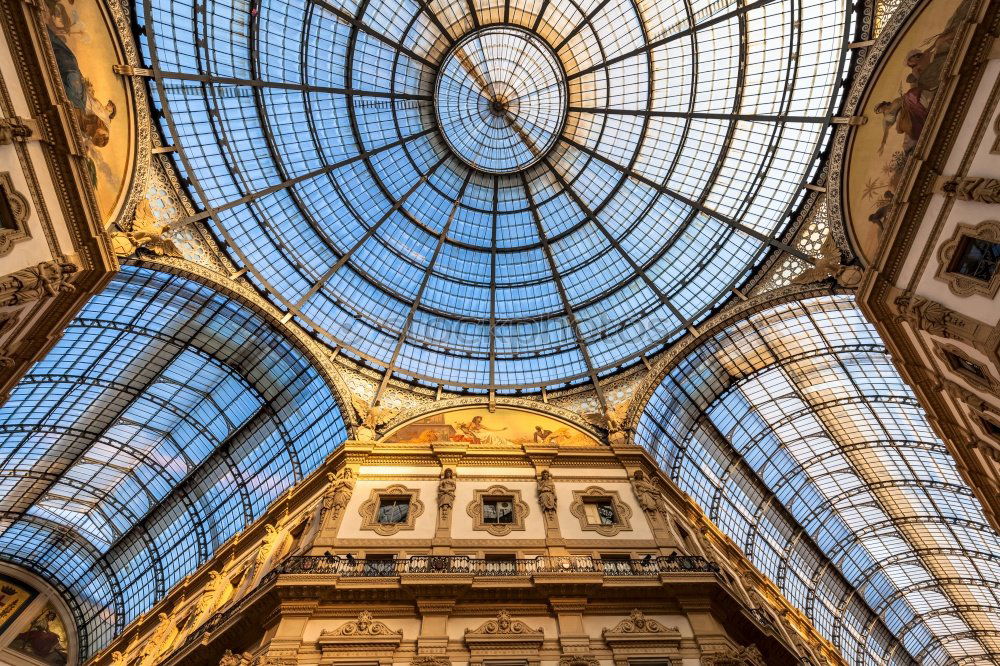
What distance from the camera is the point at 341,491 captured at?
88.3ft

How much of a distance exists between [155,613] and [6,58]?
92.6 feet

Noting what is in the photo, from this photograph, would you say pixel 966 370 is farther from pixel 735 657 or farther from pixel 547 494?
pixel 547 494

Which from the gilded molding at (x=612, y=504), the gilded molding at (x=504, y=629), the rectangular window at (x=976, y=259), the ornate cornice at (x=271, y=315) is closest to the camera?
the rectangular window at (x=976, y=259)

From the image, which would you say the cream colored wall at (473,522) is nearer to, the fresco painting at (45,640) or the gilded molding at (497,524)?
the gilded molding at (497,524)

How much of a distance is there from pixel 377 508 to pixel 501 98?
84.3ft

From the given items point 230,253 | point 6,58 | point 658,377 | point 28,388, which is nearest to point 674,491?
point 658,377

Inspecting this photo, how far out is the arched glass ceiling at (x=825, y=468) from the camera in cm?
3622

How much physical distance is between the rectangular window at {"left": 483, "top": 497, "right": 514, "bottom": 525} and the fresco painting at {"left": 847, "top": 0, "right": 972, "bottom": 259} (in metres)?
19.7

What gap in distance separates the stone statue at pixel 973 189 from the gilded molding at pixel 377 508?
22.9 meters

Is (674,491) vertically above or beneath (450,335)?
beneath

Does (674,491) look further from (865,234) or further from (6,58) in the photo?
(6,58)

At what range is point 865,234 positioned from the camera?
27.4 m

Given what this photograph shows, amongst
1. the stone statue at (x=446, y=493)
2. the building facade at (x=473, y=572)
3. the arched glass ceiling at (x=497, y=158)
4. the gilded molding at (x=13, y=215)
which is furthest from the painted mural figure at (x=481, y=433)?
the gilded molding at (x=13, y=215)

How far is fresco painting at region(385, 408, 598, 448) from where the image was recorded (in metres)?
33.1
